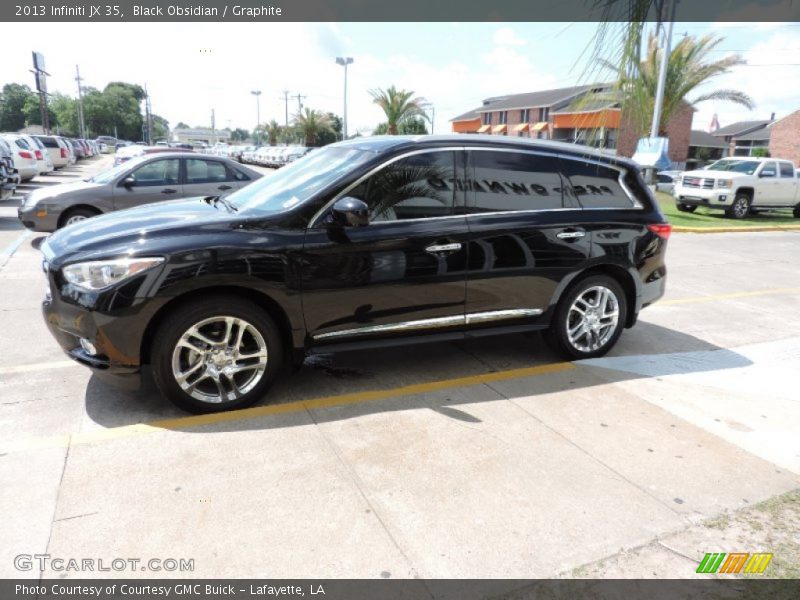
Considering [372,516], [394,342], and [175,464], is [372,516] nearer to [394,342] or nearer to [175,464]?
[175,464]

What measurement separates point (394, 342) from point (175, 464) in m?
1.67

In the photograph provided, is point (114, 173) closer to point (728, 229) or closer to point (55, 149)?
point (728, 229)

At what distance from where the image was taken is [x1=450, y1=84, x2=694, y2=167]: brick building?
221cm

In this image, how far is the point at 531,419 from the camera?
3.86 meters

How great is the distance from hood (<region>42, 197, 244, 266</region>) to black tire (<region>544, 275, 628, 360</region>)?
2696 mm

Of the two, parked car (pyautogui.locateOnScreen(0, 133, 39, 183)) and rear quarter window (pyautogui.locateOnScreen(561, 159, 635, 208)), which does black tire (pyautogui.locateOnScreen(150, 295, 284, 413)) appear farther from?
parked car (pyautogui.locateOnScreen(0, 133, 39, 183))

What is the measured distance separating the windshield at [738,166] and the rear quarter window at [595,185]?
16678 mm

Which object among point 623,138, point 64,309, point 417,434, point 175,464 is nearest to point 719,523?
point 417,434

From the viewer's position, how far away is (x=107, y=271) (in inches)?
136

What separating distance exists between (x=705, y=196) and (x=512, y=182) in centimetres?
1645

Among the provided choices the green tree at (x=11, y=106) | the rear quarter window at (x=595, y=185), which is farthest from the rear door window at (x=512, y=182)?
the green tree at (x=11, y=106)

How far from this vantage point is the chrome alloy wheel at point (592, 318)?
488cm

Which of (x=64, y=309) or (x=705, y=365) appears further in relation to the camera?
(x=705, y=365)
